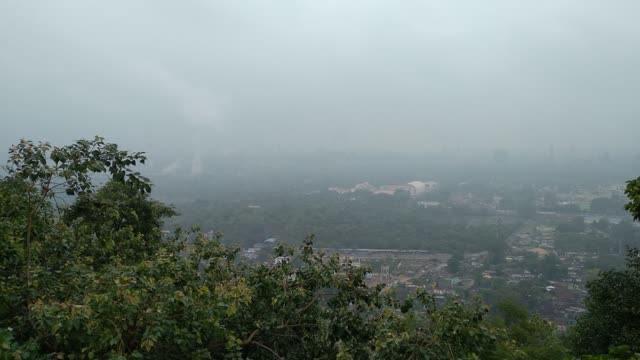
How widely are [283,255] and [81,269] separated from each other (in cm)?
323

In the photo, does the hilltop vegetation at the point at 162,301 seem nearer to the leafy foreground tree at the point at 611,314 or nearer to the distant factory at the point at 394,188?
the leafy foreground tree at the point at 611,314

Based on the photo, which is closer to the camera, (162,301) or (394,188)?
(162,301)

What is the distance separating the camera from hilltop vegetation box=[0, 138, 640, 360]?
4027 mm

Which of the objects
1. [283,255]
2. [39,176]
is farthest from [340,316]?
[39,176]

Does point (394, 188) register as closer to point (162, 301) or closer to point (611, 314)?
point (611, 314)

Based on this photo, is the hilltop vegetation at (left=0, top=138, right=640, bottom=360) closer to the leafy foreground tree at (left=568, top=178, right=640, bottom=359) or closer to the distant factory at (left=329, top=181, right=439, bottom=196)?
the leafy foreground tree at (left=568, top=178, right=640, bottom=359)

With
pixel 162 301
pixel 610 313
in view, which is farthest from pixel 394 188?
pixel 162 301

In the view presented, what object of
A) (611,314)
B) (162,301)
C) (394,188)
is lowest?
(611,314)

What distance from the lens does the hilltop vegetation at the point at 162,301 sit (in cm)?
403

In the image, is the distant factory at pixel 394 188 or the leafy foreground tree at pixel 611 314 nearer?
the leafy foreground tree at pixel 611 314

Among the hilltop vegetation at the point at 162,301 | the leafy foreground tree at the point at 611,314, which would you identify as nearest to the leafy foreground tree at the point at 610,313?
the leafy foreground tree at the point at 611,314

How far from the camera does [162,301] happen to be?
4.39 m

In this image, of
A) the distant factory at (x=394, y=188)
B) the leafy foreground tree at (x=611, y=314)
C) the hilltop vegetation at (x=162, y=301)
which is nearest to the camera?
the hilltop vegetation at (x=162, y=301)

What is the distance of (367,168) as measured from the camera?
78.5 m
